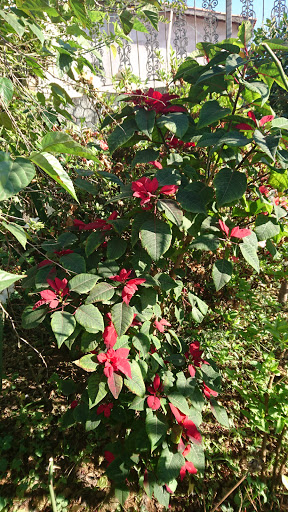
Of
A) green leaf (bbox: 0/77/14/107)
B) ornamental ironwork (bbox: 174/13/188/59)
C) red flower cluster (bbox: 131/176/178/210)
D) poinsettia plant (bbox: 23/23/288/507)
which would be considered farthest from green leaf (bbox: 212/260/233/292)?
ornamental ironwork (bbox: 174/13/188/59)

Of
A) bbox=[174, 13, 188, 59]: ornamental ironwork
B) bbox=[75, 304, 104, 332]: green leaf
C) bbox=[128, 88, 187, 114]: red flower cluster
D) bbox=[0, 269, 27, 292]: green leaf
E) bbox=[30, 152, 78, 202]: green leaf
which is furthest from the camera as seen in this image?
bbox=[174, 13, 188, 59]: ornamental ironwork

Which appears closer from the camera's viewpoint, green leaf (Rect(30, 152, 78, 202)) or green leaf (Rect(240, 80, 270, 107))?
green leaf (Rect(30, 152, 78, 202))

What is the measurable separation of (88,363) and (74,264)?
340 mm

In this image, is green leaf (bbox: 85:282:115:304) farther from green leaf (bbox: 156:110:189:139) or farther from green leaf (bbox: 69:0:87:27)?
green leaf (bbox: 69:0:87:27)

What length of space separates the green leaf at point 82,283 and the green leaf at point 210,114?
61cm

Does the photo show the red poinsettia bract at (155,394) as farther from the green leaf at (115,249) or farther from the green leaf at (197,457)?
the green leaf at (115,249)

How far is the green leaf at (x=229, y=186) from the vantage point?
0.97m

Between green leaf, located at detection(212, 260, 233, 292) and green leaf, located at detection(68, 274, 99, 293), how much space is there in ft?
1.32

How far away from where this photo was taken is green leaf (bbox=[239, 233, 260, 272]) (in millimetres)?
1021

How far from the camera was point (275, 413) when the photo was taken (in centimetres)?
116

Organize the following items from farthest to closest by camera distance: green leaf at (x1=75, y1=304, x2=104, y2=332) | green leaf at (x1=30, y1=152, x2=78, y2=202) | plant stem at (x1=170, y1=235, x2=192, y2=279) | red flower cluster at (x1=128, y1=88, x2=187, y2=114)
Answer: plant stem at (x1=170, y1=235, x2=192, y2=279)
red flower cluster at (x1=128, y1=88, x2=187, y2=114)
green leaf at (x1=75, y1=304, x2=104, y2=332)
green leaf at (x1=30, y1=152, x2=78, y2=202)

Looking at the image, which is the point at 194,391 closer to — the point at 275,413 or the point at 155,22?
the point at 275,413

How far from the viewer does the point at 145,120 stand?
109 cm

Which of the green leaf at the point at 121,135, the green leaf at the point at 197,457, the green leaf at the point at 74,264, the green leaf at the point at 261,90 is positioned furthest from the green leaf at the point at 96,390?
the green leaf at the point at 261,90
